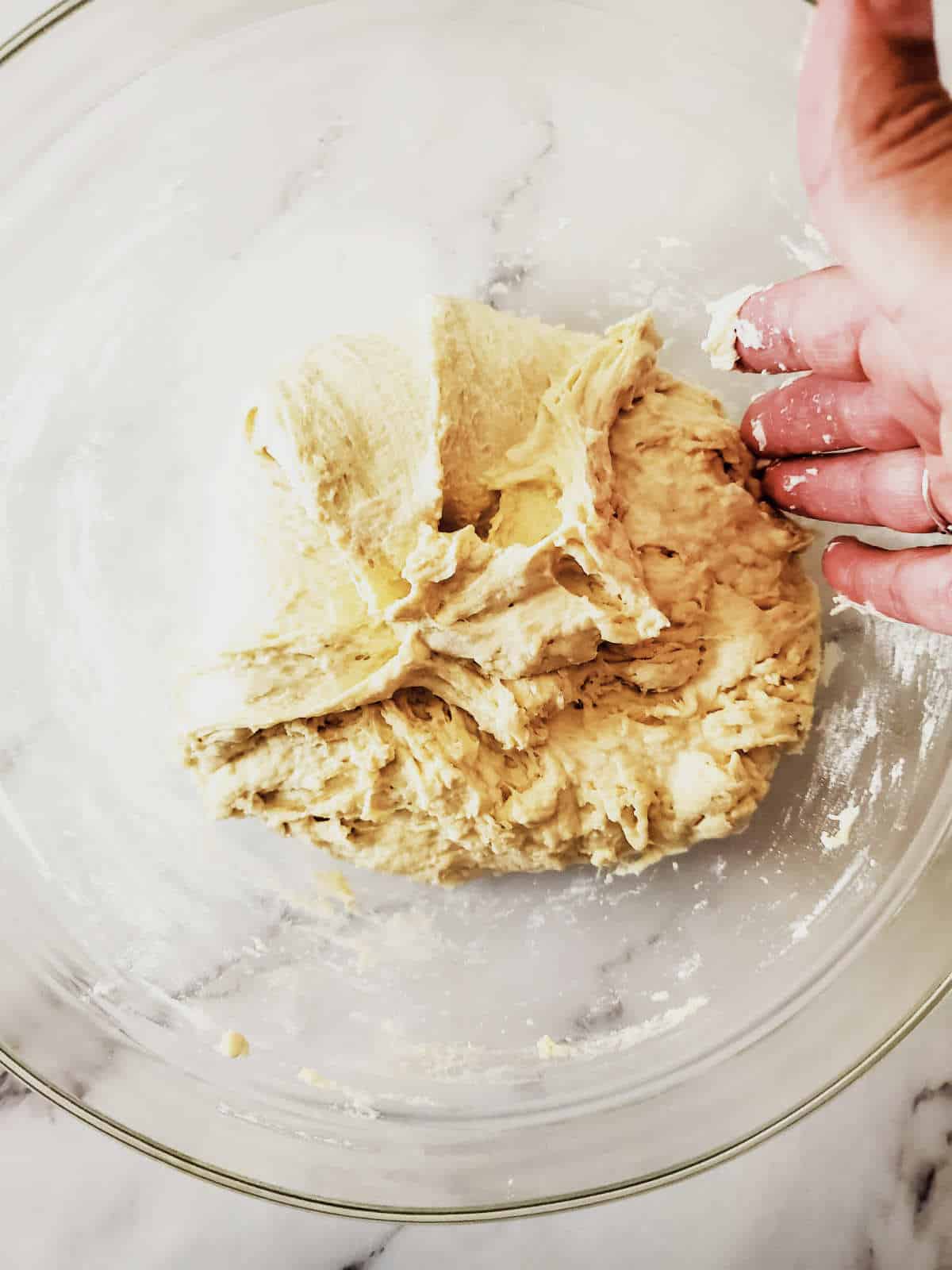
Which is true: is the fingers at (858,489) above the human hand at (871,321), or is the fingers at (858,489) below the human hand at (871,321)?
below

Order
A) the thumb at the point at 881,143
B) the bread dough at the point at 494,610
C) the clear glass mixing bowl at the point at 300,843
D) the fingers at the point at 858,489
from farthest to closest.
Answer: the clear glass mixing bowl at the point at 300,843, the fingers at the point at 858,489, the bread dough at the point at 494,610, the thumb at the point at 881,143

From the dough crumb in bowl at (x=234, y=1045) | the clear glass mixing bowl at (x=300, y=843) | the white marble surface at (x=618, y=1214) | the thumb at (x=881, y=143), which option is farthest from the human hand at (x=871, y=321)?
the dough crumb in bowl at (x=234, y=1045)

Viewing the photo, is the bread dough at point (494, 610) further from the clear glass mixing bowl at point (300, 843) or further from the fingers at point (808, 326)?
the clear glass mixing bowl at point (300, 843)

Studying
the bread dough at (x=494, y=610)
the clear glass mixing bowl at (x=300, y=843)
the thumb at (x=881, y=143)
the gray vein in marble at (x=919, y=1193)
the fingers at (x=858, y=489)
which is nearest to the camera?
the thumb at (x=881, y=143)

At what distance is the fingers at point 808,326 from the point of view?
1314mm

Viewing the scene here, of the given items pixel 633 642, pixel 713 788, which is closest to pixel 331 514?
pixel 633 642

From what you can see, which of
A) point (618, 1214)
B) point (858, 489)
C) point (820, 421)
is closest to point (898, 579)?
point (858, 489)

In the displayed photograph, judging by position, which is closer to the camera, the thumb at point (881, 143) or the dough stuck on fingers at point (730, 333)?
the thumb at point (881, 143)

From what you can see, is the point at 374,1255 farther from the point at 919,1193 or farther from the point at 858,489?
the point at 858,489

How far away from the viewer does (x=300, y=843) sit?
164cm

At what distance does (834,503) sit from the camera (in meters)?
1.45

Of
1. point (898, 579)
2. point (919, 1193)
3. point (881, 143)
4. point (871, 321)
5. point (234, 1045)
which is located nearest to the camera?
point (881, 143)

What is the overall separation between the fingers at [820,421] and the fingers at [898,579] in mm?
161

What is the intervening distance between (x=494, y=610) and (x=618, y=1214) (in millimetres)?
1221
